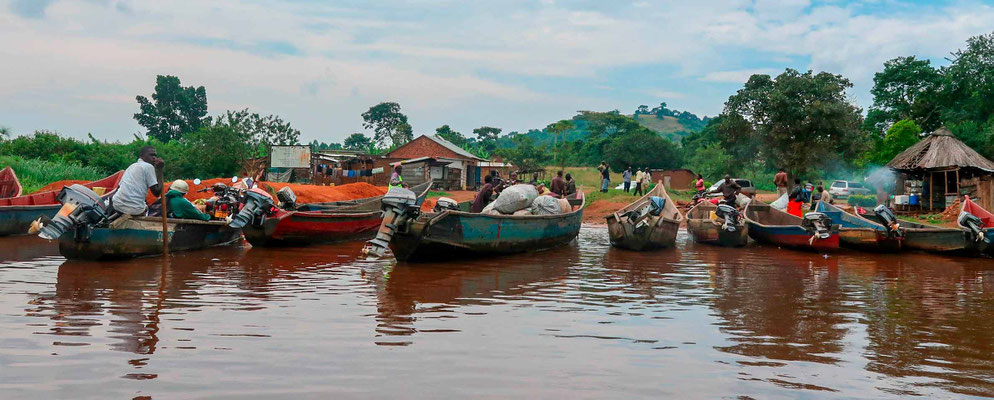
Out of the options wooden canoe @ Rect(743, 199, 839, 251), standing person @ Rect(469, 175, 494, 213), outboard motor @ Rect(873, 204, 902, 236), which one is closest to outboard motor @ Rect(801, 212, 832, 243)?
wooden canoe @ Rect(743, 199, 839, 251)

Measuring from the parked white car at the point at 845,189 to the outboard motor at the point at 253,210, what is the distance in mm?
30438

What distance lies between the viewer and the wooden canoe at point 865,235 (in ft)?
45.7

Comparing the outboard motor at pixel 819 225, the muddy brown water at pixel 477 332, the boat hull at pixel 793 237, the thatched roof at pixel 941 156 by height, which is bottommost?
the muddy brown water at pixel 477 332

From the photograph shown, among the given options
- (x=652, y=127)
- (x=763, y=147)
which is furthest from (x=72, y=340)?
(x=652, y=127)

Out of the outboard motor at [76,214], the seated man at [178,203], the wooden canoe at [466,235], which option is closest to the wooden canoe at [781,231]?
the wooden canoe at [466,235]

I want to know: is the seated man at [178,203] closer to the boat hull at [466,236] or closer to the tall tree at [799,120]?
the boat hull at [466,236]

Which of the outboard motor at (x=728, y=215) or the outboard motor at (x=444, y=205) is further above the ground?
the outboard motor at (x=444, y=205)

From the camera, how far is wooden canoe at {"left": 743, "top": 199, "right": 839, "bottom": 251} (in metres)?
14.0

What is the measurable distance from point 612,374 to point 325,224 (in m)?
9.98

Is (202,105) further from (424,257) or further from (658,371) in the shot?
(658,371)

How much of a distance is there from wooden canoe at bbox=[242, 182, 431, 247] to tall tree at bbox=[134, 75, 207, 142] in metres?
47.0

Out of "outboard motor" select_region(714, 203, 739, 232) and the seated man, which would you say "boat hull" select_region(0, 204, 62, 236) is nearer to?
the seated man

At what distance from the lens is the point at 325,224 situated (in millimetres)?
13789

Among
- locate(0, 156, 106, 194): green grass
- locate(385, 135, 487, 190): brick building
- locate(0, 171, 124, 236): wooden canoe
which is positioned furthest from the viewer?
locate(385, 135, 487, 190): brick building
